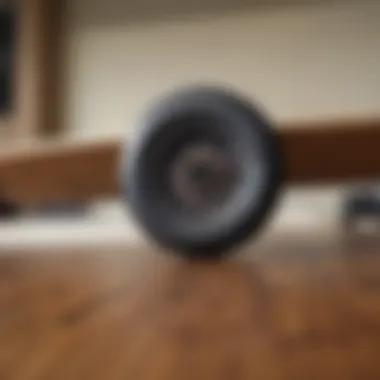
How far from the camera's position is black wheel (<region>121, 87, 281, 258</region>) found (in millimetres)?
813

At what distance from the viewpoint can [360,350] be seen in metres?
0.34

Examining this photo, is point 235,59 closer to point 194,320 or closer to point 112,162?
point 112,162

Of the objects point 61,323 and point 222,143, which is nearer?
point 61,323

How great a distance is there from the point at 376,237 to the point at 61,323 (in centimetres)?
65

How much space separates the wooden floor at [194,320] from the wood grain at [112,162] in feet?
0.61

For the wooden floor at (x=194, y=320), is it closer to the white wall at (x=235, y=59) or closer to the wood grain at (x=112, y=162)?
the wood grain at (x=112, y=162)

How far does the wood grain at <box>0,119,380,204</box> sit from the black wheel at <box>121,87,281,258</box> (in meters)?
0.05

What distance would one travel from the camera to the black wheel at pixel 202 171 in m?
0.81

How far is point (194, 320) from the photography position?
435 millimetres

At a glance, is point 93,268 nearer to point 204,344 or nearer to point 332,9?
point 204,344

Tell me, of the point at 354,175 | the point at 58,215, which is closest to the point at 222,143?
the point at 354,175

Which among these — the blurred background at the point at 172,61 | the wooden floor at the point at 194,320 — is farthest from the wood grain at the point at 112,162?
the blurred background at the point at 172,61

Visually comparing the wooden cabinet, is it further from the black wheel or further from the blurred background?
the black wheel

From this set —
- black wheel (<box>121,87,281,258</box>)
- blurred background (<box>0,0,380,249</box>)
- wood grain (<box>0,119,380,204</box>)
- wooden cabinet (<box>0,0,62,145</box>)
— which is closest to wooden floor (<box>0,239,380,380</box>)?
black wheel (<box>121,87,281,258</box>)
